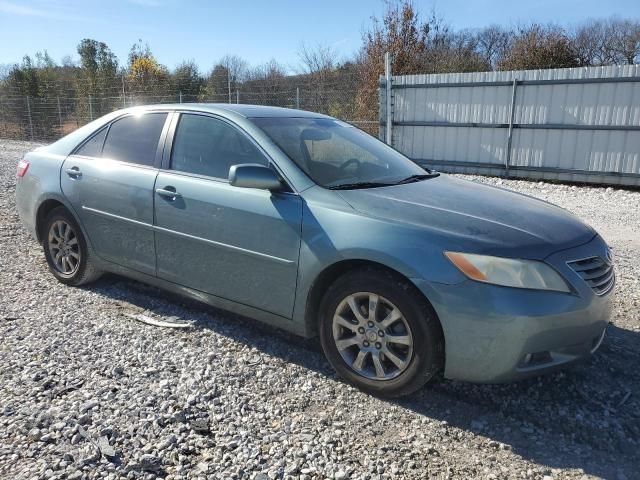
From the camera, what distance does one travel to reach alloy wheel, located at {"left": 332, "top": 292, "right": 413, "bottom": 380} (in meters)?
2.90

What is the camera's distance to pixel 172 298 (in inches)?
177

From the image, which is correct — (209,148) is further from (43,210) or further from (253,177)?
(43,210)

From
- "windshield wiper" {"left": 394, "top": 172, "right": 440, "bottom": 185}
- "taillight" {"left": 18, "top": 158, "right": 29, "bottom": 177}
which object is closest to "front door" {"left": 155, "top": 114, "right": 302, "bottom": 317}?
"windshield wiper" {"left": 394, "top": 172, "right": 440, "bottom": 185}

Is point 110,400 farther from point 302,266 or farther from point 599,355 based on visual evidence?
point 599,355

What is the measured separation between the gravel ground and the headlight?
771 millimetres

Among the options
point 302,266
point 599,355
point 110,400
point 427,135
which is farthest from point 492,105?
point 110,400

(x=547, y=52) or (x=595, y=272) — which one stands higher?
(x=547, y=52)

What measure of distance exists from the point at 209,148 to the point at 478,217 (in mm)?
1907

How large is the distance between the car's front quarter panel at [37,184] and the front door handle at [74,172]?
0.52ft

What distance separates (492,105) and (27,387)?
440 inches

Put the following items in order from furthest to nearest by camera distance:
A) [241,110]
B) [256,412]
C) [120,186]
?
[120,186], [241,110], [256,412]

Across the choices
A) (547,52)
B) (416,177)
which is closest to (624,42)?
(547,52)

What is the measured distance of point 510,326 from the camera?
2605 mm

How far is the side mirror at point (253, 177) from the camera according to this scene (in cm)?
318
